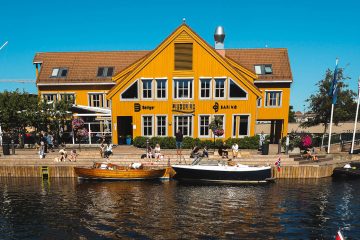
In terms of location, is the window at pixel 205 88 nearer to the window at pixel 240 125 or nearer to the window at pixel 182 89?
the window at pixel 182 89

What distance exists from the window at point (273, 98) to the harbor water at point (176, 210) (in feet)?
44.9

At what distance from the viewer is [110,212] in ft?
54.3

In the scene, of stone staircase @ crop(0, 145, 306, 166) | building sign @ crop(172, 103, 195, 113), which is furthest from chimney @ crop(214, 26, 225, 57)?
stone staircase @ crop(0, 145, 306, 166)

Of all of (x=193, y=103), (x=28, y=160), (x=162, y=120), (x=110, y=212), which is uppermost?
(x=193, y=103)

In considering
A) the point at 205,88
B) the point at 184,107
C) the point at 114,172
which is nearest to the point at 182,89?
the point at 184,107

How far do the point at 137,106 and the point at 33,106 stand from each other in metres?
10.9

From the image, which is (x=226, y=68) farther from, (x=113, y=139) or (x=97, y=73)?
(x=97, y=73)

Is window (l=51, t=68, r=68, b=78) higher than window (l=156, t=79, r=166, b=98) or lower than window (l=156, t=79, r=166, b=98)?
higher

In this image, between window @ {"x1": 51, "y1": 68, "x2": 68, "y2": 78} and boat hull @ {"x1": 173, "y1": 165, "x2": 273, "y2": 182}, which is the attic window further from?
window @ {"x1": 51, "y1": 68, "x2": 68, "y2": 78}

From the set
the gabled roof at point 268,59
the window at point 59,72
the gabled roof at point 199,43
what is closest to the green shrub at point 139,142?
the gabled roof at point 199,43

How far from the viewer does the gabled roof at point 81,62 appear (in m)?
37.4

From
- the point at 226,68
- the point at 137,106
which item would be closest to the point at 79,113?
the point at 137,106

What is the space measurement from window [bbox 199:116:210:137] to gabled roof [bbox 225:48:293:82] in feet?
31.5

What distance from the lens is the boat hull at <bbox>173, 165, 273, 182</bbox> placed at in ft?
74.8
